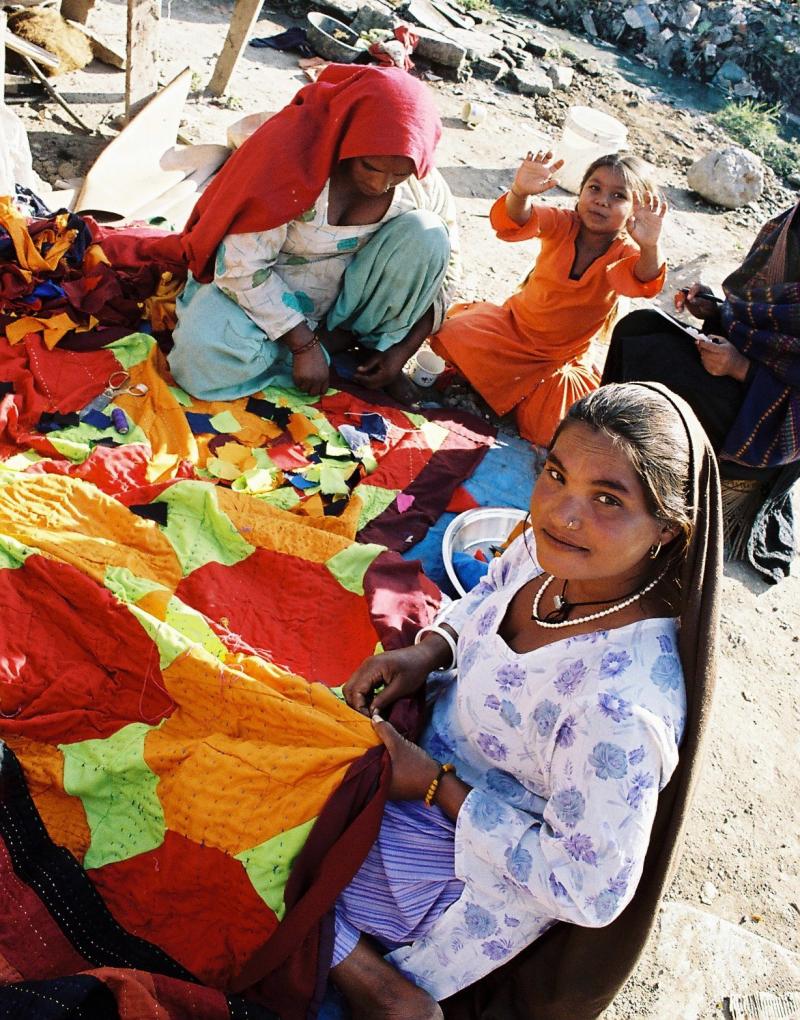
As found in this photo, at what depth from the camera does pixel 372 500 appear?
10.4 ft

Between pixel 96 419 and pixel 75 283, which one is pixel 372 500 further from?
pixel 75 283

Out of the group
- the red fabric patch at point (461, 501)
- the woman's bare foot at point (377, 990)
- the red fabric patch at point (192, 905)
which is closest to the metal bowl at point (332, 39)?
the red fabric patch at point (461, 501)

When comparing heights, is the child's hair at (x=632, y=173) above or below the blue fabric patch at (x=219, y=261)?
above

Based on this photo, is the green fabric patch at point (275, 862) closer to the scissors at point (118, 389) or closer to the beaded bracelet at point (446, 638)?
the beaded bracelet at point (446, 638)

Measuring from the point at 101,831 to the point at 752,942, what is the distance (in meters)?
1.76

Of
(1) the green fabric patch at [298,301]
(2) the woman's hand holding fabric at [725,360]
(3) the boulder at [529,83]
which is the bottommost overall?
(1) the green fabric patch at [298,301]

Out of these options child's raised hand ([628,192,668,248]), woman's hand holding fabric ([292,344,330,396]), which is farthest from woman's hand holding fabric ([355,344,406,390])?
child's raised hand ([628,192,668,248])

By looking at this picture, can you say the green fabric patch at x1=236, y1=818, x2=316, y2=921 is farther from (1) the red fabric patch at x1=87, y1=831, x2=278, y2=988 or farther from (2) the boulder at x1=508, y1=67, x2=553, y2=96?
(2) the boulder at x1=508, y1=67, x2=553, y2=96

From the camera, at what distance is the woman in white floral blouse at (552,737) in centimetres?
144

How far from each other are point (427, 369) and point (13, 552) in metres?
2.21

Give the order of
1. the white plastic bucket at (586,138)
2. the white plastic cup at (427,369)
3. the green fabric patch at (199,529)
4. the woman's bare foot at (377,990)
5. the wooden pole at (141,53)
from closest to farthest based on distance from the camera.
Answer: the woman's bare foot at (377,990)
the green fabric patch at (199,529)
the white plastic cup at (427,369)
the wooden pole at (141,53)
the white plastic bucket at (586,138)

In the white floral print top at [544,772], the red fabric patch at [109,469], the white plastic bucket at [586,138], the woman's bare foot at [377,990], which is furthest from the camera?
the white plastic bucket at [586,138]

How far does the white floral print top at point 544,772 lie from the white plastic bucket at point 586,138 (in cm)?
539

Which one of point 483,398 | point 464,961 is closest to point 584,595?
point 464,961
